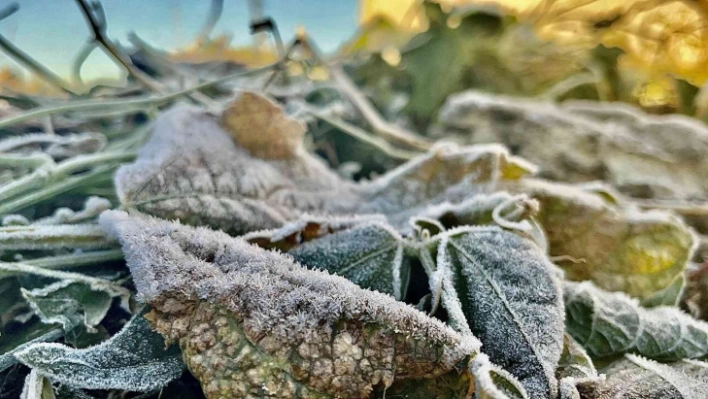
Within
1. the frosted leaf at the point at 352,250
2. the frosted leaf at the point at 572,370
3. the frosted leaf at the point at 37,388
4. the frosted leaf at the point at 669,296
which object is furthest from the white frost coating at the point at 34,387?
the frosted leaf at the point at 669,296

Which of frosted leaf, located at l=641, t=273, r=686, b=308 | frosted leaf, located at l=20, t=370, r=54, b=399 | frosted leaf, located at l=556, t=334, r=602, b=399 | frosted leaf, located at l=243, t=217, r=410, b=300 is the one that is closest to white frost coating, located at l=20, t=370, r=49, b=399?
frosted leaf, located at l=20, t=370, r=54, b=399

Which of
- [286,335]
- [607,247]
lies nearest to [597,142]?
[607,247]

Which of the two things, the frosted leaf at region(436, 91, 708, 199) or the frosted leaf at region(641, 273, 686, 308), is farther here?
the frosted leaf at region(436, 91, 708, 199)

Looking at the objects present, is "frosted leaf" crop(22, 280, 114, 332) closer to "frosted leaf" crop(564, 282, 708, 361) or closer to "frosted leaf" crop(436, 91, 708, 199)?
"frosted leaf" crop(564, 282, 708, 361)

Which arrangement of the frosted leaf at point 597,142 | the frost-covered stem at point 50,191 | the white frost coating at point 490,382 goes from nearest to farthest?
1. the white frost coating at point 490,382
2. the frost-covered stem at point 50,191
3. the frosted leaf at point 597,142

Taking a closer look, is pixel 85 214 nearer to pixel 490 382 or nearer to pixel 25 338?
pixel 25 338

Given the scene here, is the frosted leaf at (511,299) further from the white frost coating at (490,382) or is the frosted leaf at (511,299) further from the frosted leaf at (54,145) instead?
the frosted leaf at (54,145)
